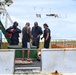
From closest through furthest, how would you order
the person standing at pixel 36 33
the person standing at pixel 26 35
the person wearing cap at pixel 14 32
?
the person standing at pixel 26 35 < the person wearing cap at pixel 14 32 < the person standing at pixel 36 33

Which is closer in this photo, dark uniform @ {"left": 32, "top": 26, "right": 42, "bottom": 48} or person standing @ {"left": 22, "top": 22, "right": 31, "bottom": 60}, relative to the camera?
person standing @ {"left": 22, "top": 22, "right": 31, "bottom": 60}

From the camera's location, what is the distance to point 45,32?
13492mm

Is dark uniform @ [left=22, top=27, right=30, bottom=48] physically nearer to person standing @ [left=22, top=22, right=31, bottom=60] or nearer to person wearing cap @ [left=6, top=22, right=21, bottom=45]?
person standing @ [left=22, top=22, right=31, bottom=60]

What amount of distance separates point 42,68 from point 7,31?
3.56 m

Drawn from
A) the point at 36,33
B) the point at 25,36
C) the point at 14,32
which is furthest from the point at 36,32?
the point at 25,36

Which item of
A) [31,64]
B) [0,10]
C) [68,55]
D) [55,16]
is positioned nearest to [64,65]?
[68,55]

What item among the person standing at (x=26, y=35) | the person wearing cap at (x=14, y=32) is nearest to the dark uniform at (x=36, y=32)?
the person wearing cap at (x=14, y=32)

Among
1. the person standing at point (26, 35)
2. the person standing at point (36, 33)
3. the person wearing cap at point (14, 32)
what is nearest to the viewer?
the person standing at point (26, 35)

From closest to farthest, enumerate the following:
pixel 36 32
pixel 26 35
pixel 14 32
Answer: pixel 26 35, pixel 14 32, pixel 36 32

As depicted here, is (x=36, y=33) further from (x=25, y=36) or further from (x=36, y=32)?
(x=25, y=36)

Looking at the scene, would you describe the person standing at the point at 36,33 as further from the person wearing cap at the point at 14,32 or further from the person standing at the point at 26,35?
the person standing at the point at 26,35

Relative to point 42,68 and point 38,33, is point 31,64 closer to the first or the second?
point 42,68

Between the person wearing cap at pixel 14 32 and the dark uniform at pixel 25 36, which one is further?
the person wearing cap at pixel 14 32

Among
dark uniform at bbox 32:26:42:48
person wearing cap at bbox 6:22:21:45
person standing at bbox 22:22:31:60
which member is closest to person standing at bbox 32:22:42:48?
dark uniform at bbox 32:26:42:48
